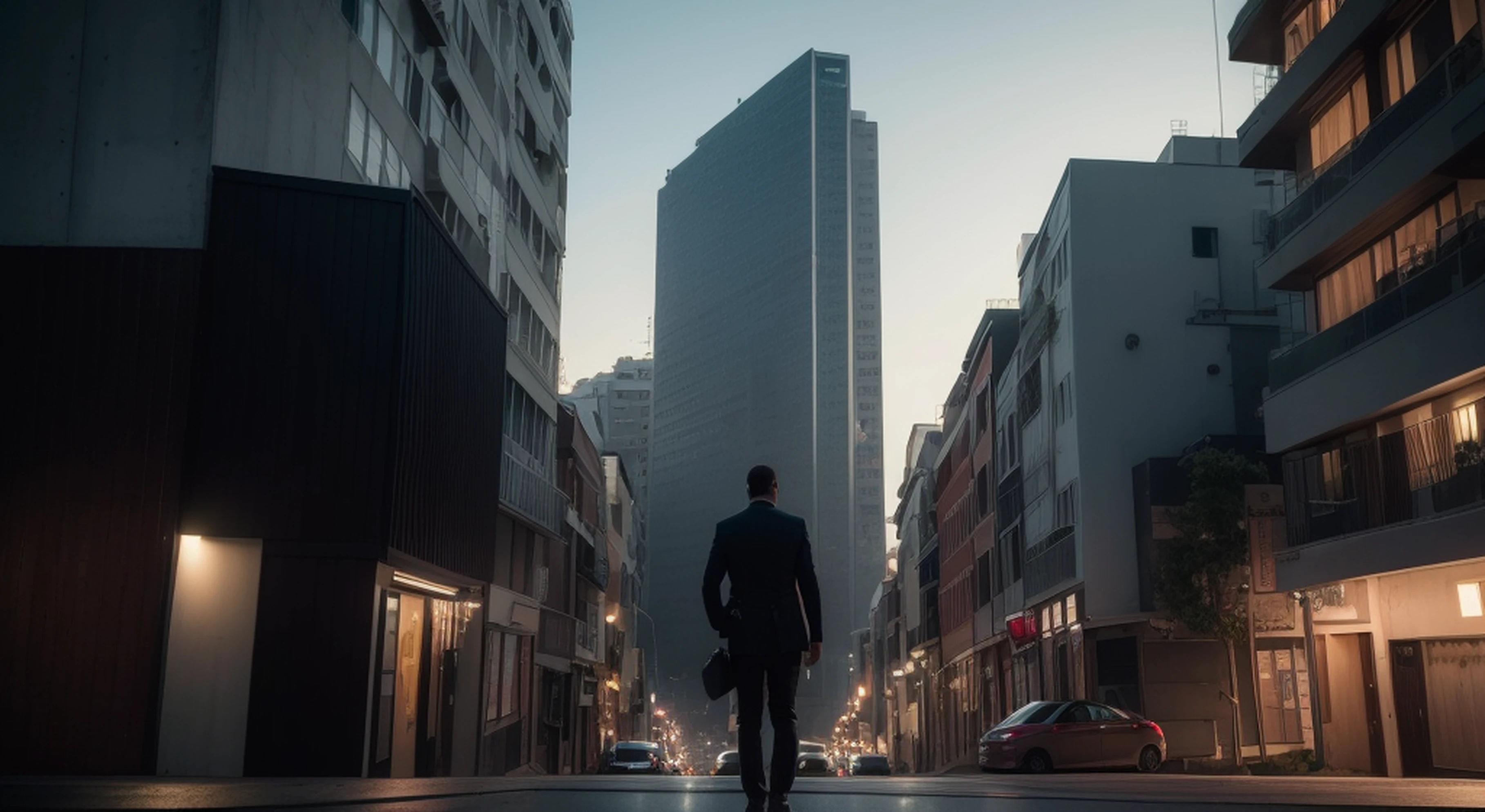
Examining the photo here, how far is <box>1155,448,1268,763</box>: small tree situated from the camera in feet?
118

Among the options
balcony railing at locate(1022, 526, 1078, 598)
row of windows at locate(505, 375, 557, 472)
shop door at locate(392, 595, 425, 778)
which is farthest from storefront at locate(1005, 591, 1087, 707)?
shop door at locate(392, 595, 425, 778)

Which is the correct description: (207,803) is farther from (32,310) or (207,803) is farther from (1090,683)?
(1090,683)

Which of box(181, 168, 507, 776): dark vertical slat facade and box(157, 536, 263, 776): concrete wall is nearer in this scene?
box(157, 536, 263, 776): concrete wall

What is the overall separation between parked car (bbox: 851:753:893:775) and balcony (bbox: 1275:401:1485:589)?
22015 millimetres

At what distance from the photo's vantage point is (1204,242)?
44.0 meters

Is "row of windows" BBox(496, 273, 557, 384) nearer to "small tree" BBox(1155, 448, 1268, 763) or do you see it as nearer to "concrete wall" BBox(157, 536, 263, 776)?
"small tree" BBox(1155, 448, 1268, 763)

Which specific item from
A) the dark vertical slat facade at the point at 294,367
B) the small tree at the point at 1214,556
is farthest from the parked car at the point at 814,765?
the dark vertical slat facade at the point at 294,367

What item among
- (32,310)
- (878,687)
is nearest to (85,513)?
(32,310)

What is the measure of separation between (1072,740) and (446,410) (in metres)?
15.0

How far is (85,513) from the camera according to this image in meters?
17.9

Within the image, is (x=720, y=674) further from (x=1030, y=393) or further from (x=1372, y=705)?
(x=1030, y=393)

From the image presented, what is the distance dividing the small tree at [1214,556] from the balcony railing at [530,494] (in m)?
16.9

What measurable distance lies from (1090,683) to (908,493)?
63210 mm

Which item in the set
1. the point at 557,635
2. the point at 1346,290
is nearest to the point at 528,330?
the point at 557,635
